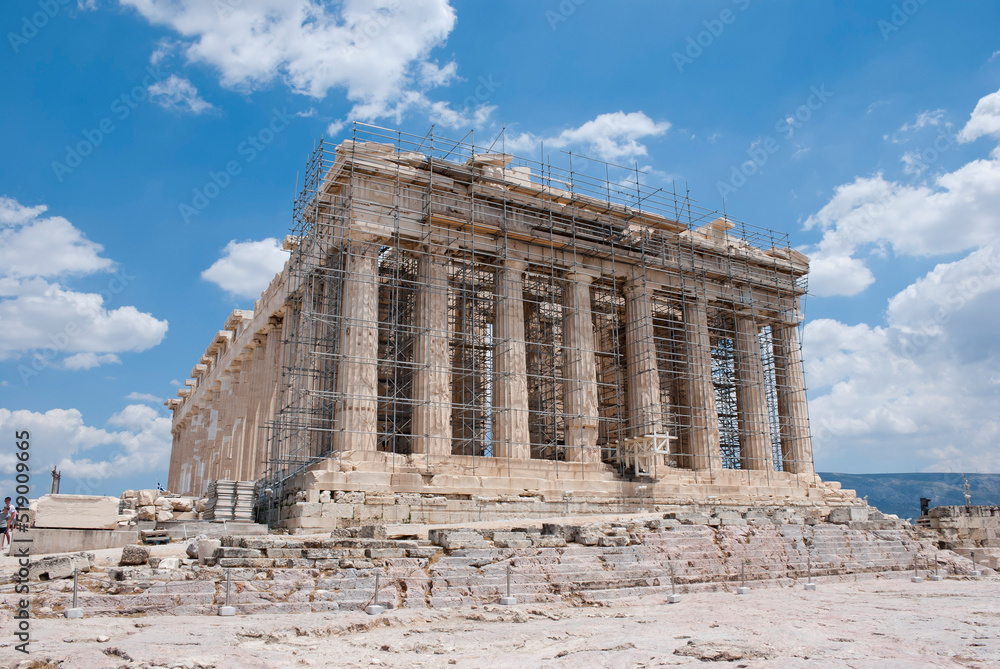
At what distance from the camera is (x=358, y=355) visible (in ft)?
74.7

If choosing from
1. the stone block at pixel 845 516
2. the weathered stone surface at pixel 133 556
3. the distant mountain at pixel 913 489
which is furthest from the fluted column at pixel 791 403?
the distant mountain at pixel 913 489

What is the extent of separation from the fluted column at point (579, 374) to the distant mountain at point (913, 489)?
103095 millimetres

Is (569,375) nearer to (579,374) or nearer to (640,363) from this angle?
(579,374)

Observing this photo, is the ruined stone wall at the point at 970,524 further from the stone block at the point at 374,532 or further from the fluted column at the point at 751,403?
the stone block at the point at 374,532

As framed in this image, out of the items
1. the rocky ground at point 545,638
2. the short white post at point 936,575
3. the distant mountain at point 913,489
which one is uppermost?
the distant mountain at point 913,489

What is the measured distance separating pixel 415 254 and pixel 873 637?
65.3 feet

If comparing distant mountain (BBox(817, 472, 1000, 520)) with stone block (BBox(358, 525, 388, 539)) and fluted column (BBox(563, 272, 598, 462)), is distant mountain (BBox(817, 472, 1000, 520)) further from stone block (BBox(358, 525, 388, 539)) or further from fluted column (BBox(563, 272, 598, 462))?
stone block (BBox(358, 525, 388, 539))

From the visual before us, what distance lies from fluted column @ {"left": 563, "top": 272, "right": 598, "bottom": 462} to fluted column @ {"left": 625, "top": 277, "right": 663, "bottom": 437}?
2127mm

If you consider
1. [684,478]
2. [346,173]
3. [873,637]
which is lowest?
[873,637]

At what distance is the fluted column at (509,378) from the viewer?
82.1 ft

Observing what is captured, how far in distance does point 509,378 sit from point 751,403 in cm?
1218

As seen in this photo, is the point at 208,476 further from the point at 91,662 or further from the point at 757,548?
the point at 91,662

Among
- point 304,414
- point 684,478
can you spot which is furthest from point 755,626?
point 684,478

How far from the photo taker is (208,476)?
1406 inches
